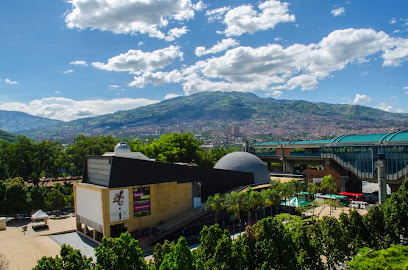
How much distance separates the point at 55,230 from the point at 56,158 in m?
31.3

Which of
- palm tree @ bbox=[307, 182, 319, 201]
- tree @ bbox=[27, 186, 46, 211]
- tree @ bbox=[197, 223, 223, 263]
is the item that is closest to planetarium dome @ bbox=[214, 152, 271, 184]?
palm tree @ bbox=[307, 182, 319, 201]

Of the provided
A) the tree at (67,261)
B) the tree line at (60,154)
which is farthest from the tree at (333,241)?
the tree line at (60,154)

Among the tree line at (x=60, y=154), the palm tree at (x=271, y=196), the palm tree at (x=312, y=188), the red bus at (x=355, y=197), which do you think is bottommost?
the red bus at (x=355, y=197)

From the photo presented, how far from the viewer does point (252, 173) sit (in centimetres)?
5416

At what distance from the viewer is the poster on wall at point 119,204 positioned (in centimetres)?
3612

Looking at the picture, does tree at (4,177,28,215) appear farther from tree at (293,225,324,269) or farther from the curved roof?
A: the curved roof

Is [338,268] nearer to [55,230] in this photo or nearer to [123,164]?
[123,164]

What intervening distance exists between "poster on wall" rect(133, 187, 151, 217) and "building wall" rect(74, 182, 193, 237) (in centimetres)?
46

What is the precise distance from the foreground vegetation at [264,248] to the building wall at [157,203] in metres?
14.3

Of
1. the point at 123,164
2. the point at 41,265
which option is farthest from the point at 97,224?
the point at 41,265

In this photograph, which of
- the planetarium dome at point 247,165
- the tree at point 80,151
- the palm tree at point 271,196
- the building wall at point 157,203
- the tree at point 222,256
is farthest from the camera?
the tree at point 80,151

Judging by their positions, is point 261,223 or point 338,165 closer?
point 261,223

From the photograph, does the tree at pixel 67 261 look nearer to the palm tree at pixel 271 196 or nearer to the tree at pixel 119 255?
the tree at pixel 119 255

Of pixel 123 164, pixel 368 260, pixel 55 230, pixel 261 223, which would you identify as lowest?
pixel 55 230
